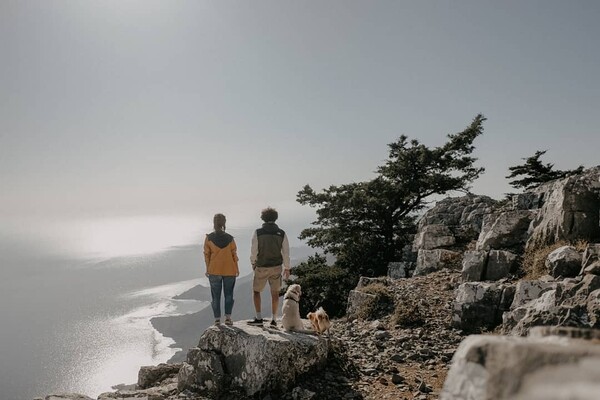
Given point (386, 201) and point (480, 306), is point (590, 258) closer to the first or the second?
point (480, 306)

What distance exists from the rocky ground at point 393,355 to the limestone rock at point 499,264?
4.71ft

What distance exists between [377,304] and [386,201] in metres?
14.8

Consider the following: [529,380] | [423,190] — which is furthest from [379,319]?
[423,190]

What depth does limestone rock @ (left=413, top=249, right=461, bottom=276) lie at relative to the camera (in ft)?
51.9

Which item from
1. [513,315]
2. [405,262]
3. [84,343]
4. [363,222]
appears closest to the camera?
[513,315]

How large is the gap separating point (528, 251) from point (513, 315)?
4.70 m

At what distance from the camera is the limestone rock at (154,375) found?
10164 mm

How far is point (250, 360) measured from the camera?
7664 mm

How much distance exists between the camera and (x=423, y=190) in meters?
27.9

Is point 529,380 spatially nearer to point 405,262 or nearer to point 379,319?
point 379,319

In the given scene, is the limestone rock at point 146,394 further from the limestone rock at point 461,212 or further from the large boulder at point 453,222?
the limestone rock at point 461,212

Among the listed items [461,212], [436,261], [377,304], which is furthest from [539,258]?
[461,212]

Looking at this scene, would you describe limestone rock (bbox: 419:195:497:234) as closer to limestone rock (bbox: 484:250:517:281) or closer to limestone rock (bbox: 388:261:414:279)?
limestone rock (bbox: 388:261:414:279)

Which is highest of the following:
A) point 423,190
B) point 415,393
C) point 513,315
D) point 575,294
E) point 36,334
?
point 423,190
